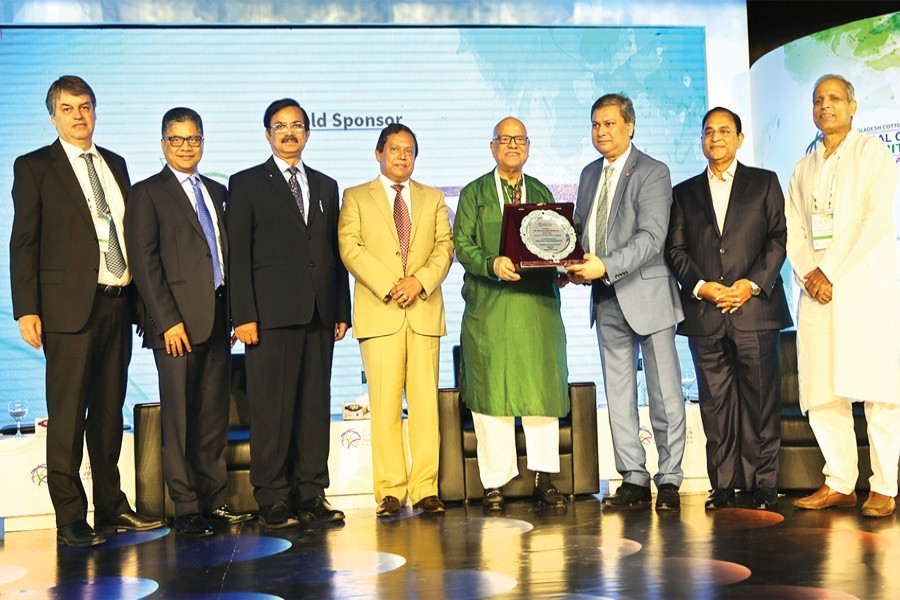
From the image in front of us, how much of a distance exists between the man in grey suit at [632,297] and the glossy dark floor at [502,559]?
26 cm

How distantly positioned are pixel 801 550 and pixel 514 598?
1109 mm

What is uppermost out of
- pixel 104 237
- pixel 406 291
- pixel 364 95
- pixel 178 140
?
pixel 364 95

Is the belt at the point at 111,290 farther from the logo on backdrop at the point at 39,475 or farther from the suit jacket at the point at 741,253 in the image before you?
the suit jacket at the point at 741,253

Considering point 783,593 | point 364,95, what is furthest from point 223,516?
point 364,95

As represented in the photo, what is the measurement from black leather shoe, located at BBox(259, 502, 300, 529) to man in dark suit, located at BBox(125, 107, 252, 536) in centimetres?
19

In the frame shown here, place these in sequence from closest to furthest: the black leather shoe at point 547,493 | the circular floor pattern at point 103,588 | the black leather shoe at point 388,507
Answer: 1. the circular floor pattern at point 103,588
2. the black leather shoe at point 388,507
3. the black leather shoe at point 547,493

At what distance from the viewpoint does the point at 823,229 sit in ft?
13.3

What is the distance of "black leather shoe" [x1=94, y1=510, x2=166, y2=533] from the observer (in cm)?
415

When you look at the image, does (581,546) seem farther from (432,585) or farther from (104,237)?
(104,237)

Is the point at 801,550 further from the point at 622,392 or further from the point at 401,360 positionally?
the point at 401,360

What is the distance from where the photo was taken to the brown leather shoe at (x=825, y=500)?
4.08m

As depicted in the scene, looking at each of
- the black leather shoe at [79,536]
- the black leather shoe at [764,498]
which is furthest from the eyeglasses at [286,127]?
the black leather shoe at [764,498]

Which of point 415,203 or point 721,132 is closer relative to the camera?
point 721,132

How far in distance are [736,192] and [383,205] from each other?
1534 millimetres
